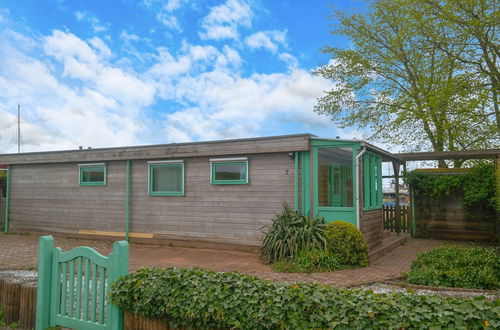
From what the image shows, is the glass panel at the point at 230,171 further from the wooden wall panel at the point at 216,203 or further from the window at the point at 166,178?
the window at the point at 166,178

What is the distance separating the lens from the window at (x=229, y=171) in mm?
9375

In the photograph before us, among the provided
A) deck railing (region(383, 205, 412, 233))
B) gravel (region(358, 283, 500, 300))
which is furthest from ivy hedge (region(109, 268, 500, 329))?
deck railing (region(383, 205, 412, 233))

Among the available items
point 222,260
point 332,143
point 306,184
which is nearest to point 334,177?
point 306,184

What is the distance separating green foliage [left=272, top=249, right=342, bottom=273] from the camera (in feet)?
22.2

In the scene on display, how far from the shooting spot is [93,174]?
12.0 meters

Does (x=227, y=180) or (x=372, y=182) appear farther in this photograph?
(x=227, y=180)

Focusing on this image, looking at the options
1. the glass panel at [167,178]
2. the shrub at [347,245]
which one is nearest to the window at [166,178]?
the glass panel at [167,178]

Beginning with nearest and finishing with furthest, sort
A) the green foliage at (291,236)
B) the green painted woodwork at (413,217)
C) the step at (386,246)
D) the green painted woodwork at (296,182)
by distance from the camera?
the green foliage at (291,236), the step at (386,246), the green painted woodwork at (296,182), the green painted woodwork at (413,217)

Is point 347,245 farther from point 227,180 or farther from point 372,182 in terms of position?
point 227,180

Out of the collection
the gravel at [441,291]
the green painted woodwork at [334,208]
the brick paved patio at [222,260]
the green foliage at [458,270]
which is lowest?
the brick paved patio at [222,260]

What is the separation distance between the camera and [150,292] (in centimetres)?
345

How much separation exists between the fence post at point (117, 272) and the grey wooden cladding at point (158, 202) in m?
5.42

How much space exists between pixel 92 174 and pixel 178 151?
3.56 m

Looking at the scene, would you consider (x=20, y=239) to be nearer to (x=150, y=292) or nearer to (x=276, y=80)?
(x=276, y=80)
